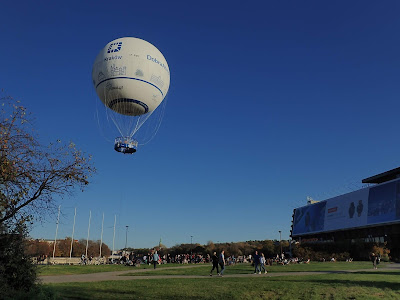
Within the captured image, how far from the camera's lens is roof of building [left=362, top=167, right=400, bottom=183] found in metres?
92.6

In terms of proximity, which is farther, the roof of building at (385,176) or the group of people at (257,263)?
the roof of building at (385,176)

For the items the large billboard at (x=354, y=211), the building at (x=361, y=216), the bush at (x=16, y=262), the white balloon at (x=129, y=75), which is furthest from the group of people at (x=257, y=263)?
the large billboard at (x=354, y=211)

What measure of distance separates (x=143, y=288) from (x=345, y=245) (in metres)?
63.7

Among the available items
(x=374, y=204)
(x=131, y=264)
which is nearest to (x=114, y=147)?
(x=131, y=264)

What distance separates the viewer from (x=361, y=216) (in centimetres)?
8981

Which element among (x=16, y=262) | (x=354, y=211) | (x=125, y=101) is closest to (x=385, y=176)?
(x=354, y=211)

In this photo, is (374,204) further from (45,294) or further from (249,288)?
(45,294)

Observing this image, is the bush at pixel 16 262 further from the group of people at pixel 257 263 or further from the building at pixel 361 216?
the building at pixel 361 216

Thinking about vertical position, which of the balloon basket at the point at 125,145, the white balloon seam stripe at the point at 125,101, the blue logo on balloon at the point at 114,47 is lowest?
the balloon basket at the point at 125,145

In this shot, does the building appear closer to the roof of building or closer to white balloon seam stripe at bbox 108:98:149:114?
the roof of building

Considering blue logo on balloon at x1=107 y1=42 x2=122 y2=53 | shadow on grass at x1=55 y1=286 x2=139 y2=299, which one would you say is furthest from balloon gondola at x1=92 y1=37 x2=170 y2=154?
shadow on grass at x1=55 y1=286 x2=139 y2=299

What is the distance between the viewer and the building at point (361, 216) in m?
80.1

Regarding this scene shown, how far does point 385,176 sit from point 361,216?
1585 centimetres

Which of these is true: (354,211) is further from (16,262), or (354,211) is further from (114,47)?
(16,262)
